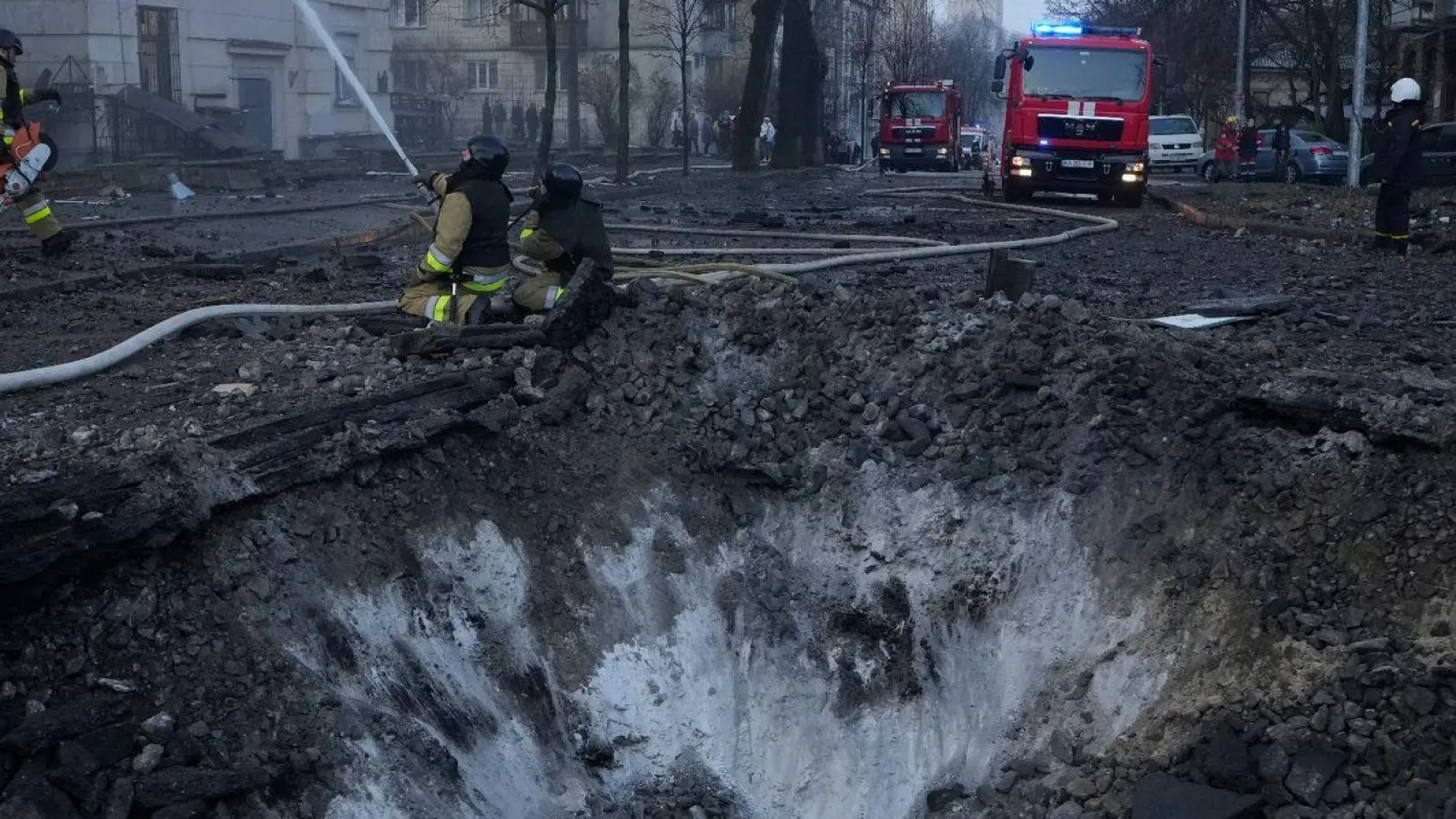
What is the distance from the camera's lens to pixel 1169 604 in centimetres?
608

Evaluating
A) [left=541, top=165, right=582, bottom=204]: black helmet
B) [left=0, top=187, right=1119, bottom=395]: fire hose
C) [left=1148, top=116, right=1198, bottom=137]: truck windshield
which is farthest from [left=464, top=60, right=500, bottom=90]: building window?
[left=541, top=165, right=582, bottom=204]: black helmet

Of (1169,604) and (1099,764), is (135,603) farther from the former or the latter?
(1169,604)

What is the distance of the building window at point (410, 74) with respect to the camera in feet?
178

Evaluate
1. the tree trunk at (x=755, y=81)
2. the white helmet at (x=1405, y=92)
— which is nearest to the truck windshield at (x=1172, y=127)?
the tree trunk at (x=755, y=81)

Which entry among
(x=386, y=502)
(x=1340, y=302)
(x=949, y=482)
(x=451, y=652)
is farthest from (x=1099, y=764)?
(x=1340, y=302)

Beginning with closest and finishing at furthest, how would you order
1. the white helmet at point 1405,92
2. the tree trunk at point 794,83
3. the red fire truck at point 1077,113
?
the white helmet at point 1405,92 → the red fire truck at point 1077,113 → the tree trunk at point 794,83

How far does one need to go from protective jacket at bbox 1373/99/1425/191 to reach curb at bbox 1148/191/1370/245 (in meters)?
1.33

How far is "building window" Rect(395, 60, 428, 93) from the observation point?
54406mm

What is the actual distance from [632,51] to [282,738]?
54121mm

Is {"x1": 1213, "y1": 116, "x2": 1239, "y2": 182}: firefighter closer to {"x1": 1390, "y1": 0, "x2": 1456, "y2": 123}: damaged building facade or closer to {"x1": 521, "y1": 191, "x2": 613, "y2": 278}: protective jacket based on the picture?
{"x1": 1390, "y1": 0, "x2": 1456, "y2": 123}: damaged building facade

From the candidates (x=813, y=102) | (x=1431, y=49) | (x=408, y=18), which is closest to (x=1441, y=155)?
(x=813, y=102)

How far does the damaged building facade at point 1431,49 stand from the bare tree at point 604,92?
22698mm

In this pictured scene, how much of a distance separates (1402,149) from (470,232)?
9408 millimetres

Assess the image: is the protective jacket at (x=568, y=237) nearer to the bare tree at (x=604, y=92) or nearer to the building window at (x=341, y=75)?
the building window at (x=341, y=75)
